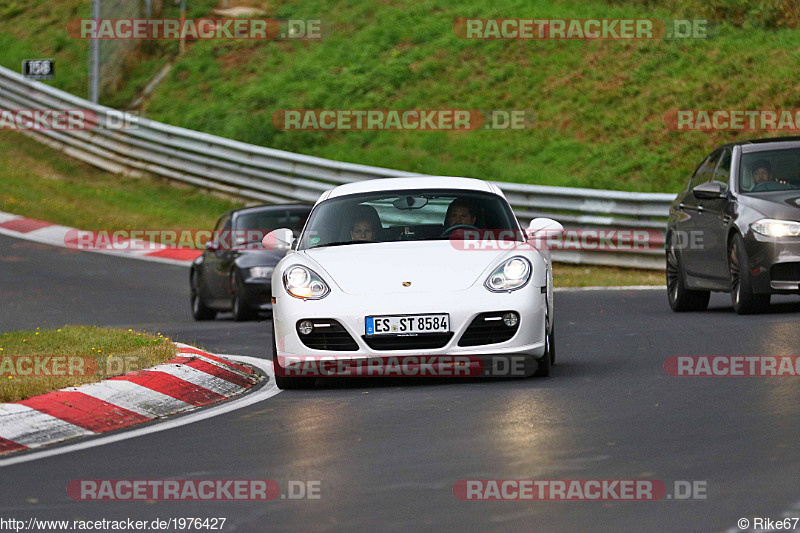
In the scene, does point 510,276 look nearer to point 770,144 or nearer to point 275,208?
point 770,144

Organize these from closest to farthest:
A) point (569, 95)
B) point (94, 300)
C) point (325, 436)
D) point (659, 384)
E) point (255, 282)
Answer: point (325, 436), point (659, 384), point (255, 282), point (94, 300), point (569, 95)

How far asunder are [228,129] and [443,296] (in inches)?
849

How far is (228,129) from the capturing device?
30.3 m

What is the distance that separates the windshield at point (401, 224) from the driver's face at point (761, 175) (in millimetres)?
3954

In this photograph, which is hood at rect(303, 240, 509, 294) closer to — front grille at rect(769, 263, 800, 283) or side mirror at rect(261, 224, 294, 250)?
side mirror at rect(261, 224, 294, 250)

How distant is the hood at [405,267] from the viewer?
9.32m

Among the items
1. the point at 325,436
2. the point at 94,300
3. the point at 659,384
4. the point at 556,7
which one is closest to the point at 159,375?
the point at 325,436

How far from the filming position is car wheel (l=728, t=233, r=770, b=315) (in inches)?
517

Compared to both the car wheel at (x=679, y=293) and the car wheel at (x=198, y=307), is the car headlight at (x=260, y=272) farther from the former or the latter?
the car wheel at (x=679, y=293)

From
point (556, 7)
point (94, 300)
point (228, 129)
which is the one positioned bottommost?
point (94, 300)

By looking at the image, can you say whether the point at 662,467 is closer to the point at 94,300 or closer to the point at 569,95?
the point at 94,300

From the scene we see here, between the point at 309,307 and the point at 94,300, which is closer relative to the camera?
the point at 309,307

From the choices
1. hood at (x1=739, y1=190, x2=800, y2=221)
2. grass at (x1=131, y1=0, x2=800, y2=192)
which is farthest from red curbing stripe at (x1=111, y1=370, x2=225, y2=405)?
grass at (x1=131, y1=0, x2=800, y2=192)

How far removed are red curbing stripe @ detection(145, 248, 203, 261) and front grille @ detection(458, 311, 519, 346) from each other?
1467 cm
